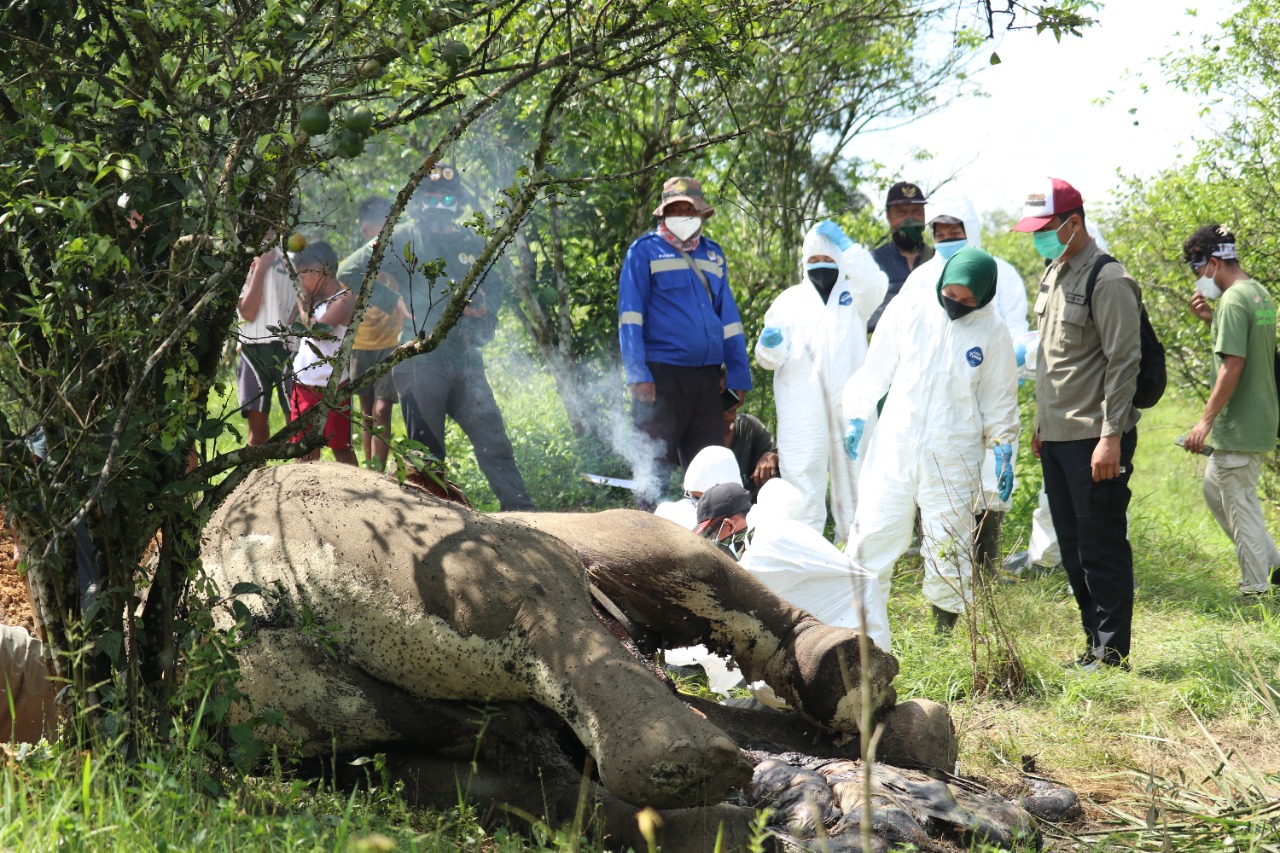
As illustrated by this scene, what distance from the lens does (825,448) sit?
284 inches

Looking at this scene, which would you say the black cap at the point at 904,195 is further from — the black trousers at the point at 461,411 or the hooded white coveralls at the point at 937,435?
the black trousers at the point at 461,411

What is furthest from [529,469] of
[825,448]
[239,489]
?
[239,489]

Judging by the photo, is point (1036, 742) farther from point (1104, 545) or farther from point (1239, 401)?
point (1239, 401)

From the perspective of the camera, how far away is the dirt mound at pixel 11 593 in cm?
370

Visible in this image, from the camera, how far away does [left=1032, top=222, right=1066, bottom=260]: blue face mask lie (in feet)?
18.5

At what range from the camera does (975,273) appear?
18.5ft

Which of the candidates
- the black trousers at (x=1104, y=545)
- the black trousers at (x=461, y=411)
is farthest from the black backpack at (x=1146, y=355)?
the black trousers at (x=461, y=411)

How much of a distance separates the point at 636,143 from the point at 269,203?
21.9 feet

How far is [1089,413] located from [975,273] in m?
0.83

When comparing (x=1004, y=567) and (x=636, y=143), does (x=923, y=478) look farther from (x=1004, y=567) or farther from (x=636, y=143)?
(x=636, y=143)

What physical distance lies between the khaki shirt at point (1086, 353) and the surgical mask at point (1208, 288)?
1782 millimetres

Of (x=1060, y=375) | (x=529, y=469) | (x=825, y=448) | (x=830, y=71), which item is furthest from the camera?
(x=830, y=71)

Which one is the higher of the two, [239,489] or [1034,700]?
[239,489]

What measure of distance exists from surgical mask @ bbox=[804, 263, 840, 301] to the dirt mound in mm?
4809
